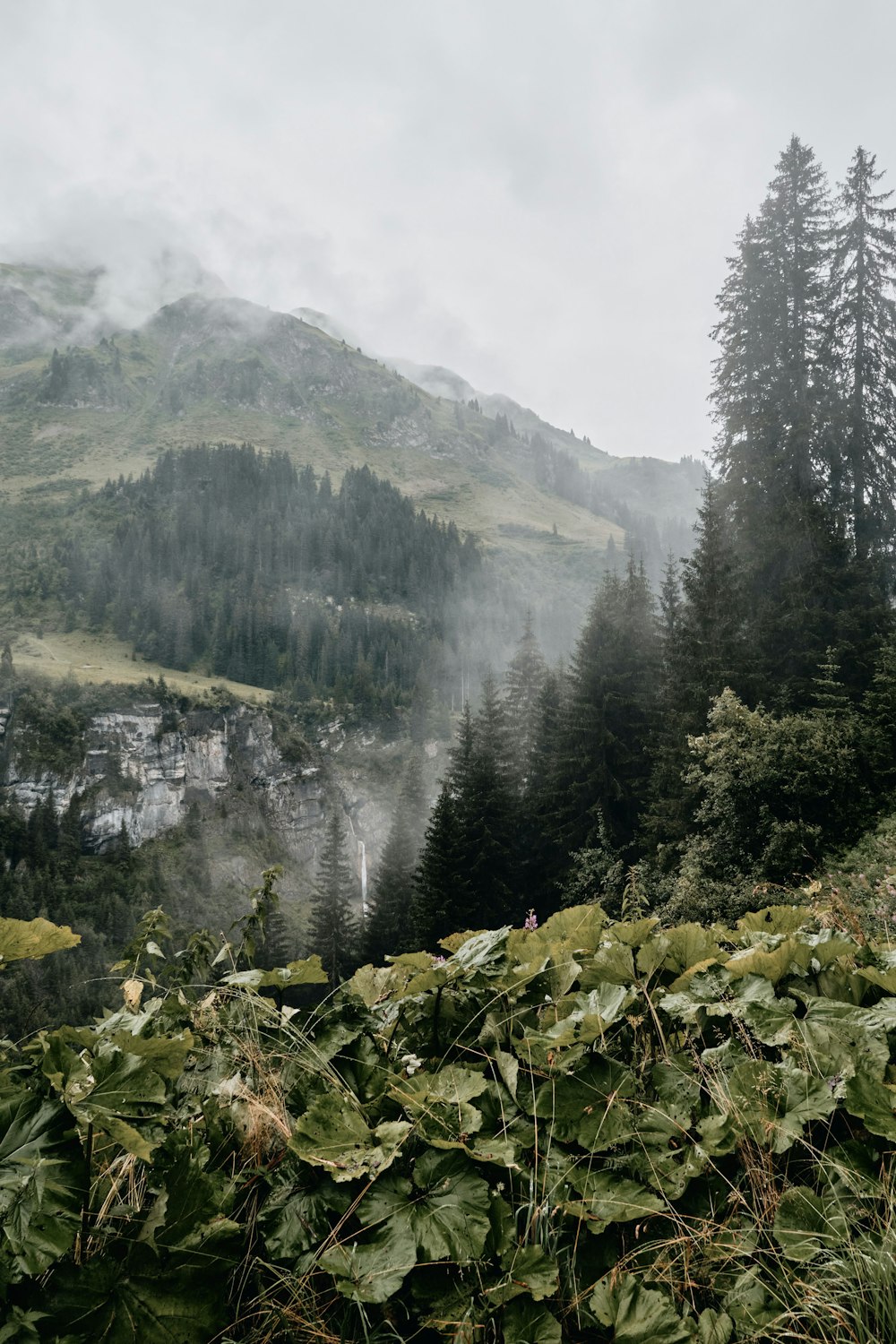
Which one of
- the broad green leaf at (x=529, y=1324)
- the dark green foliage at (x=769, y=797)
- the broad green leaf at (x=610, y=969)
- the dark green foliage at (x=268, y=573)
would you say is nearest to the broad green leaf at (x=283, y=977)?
the broad green leaf at (x=610, y=969)

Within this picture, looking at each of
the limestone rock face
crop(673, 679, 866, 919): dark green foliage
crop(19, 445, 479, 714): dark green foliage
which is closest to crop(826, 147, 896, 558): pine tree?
crop(673, 679, 866, 919): dark green foliage

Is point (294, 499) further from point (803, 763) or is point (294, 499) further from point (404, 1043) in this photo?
point (404, 1043)

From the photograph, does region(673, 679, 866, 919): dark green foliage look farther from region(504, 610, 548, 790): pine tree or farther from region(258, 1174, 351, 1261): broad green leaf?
region(504, 610, 548, 790): pine tree

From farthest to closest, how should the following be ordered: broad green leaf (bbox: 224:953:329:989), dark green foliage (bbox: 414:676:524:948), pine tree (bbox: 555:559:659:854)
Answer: pine tree (bbox: 555:559:659:854) → dark green foliage (bbox: 414:676:524:948) → broad green leaf (bbox: 224:953:329:989)

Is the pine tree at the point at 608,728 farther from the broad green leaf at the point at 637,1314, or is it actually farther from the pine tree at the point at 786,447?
the broad green leaf at the point at 637,1314

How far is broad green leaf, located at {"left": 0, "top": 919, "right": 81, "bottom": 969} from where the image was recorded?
136 cm

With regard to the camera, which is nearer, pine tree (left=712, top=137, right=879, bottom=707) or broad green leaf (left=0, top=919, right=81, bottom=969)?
broad green leaf (left=0, top=919, right=81, bottom=969)

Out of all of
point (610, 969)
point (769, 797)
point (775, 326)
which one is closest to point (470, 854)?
point (769, 797)

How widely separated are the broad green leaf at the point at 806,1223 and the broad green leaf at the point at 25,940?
149 centimetres

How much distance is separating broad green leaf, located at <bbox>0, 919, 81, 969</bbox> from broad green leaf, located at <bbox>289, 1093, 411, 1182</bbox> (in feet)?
2.00

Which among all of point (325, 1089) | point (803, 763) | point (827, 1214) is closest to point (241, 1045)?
point (325, 1089)

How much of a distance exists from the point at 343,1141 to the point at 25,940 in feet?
2.52

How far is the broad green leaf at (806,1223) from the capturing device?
1277 mm

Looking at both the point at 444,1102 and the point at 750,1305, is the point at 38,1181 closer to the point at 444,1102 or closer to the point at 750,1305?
the point at 444,1102
